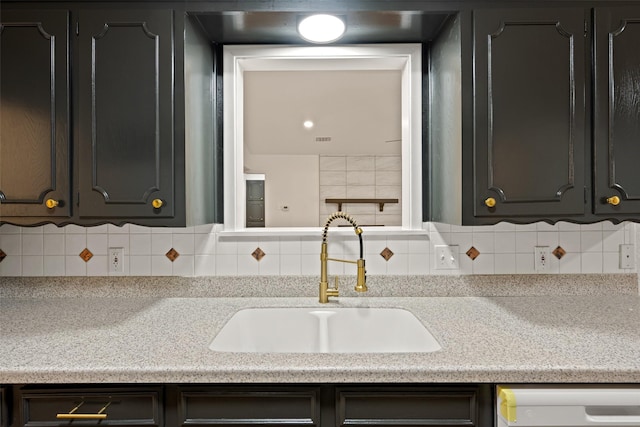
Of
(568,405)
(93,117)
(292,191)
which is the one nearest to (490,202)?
(568,405)

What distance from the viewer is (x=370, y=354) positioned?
1048 millimetres

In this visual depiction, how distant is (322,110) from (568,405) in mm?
2261

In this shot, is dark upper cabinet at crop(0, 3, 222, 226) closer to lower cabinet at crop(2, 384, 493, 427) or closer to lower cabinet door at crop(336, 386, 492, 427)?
lower cabinet at crop(2, 384, 493, 427)

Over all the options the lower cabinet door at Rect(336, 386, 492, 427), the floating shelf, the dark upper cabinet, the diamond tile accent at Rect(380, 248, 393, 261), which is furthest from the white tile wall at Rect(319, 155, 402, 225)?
the lower cabinet door at Rect(336, 386, 492, 427)

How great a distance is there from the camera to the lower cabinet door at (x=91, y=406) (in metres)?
1.00

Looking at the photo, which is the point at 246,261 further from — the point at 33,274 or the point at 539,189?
the point at 539,189

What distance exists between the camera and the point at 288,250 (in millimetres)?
1713

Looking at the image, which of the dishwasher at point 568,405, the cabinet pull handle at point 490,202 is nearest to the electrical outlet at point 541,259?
the cabinet pull handle at point 490,202

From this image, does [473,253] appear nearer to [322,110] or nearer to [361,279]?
[361,279]

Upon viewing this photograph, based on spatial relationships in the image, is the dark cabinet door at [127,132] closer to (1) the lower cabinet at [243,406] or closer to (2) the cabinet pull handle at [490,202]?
(1) the lower cabinet at [243,406]

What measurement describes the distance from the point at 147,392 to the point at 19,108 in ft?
3.50

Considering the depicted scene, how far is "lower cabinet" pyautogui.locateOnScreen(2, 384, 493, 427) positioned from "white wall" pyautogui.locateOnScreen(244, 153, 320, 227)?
249cm

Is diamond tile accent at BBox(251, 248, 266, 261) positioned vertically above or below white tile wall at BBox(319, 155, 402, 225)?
below

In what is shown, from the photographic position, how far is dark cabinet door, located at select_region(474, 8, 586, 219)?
1.33 meters
